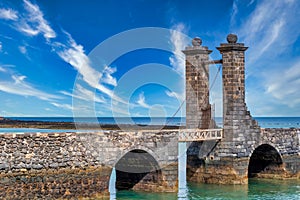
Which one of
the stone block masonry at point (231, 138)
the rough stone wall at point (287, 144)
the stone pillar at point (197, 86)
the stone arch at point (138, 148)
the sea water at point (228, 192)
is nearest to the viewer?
the stone arch at point (138, 148)

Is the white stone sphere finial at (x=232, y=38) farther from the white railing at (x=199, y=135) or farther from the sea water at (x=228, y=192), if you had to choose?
the sea water at (x=228, y=192)

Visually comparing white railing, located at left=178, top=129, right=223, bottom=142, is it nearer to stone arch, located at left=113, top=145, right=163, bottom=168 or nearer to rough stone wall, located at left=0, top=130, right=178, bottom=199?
stone arch, located at left=113, top=145, right=163, bottom=168

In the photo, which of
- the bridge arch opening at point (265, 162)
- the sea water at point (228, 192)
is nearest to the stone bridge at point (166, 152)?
the bridge arch opening at point (265, 162)

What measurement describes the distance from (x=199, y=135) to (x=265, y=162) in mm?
5413

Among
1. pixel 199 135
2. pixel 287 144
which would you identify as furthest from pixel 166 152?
pixel 287 144

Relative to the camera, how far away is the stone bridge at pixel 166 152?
16766 millimetres

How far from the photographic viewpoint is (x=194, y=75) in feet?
83.0

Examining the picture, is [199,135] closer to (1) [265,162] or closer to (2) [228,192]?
(2) [228,192]

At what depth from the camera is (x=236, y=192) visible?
21.9 meters

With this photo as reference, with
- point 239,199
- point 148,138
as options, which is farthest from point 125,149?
point 239,199

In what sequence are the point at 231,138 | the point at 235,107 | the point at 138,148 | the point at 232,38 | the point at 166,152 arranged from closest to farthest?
the point at 138,148
the point at 166,152
the point at 231,138
the point at 235,107
the point at 232,38

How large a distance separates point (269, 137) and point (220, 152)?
285 centimetres

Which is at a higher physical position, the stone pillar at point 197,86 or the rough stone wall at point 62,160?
the stone pillar at point 197,86

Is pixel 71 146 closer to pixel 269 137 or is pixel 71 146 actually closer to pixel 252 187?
pixel 252 187
